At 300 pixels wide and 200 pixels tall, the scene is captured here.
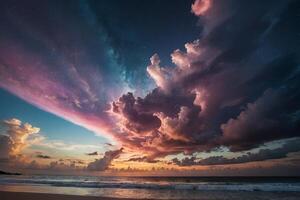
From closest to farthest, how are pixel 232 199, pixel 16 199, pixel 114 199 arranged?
pixel 16 199 → pixel 114 199 → pixel 232 199

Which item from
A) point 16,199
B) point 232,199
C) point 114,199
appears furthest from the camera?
point 232,199

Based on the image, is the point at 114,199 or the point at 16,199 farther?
the point at 114,199

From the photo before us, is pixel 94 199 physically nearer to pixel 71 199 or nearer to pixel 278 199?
pixel 71 199

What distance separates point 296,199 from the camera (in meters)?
17.2

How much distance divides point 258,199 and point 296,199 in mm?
2515

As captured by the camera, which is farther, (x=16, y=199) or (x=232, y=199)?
(x=232, y=199)

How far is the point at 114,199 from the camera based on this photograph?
52.6 ft

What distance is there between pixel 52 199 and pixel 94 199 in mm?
2537

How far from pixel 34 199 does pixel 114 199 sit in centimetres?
492

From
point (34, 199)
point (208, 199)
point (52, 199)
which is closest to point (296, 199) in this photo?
point (208, 199)

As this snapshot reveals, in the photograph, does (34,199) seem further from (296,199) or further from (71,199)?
(296,199)

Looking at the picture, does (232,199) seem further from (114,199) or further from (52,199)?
(52,199)

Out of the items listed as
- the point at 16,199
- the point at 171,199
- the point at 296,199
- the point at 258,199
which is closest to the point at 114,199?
the point at 171,199

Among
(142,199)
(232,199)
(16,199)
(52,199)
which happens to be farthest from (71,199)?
(232,199)
